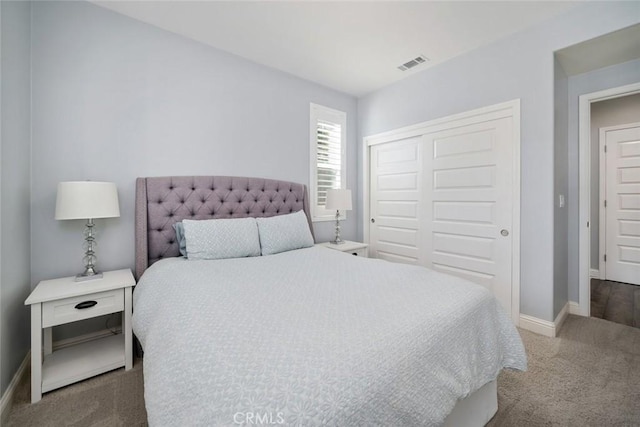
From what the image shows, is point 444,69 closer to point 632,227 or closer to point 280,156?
point 280,156

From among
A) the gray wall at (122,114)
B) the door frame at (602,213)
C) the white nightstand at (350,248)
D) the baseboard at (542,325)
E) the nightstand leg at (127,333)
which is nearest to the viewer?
the nightstand leg at (127,333)

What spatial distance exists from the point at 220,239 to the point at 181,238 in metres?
0.36

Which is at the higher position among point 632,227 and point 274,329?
point 632,227

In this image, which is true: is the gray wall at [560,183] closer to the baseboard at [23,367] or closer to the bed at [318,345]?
the bed at [318,345]

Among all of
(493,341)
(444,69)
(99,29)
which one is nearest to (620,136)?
(444,69)

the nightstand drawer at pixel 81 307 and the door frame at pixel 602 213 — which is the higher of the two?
the door frame at pixel 602 213

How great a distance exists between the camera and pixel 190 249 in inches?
82.9

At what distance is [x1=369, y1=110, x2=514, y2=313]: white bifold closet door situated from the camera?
2.58 m

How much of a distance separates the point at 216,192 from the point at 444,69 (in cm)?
278

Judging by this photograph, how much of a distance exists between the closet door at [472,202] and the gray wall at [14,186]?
3.46m

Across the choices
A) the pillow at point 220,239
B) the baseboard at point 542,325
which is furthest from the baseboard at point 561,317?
the pillow at point 220,239

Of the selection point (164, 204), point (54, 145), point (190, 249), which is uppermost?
point (54, 145)

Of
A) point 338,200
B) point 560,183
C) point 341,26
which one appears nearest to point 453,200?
point 560,183

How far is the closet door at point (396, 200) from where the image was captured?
3.30 m
